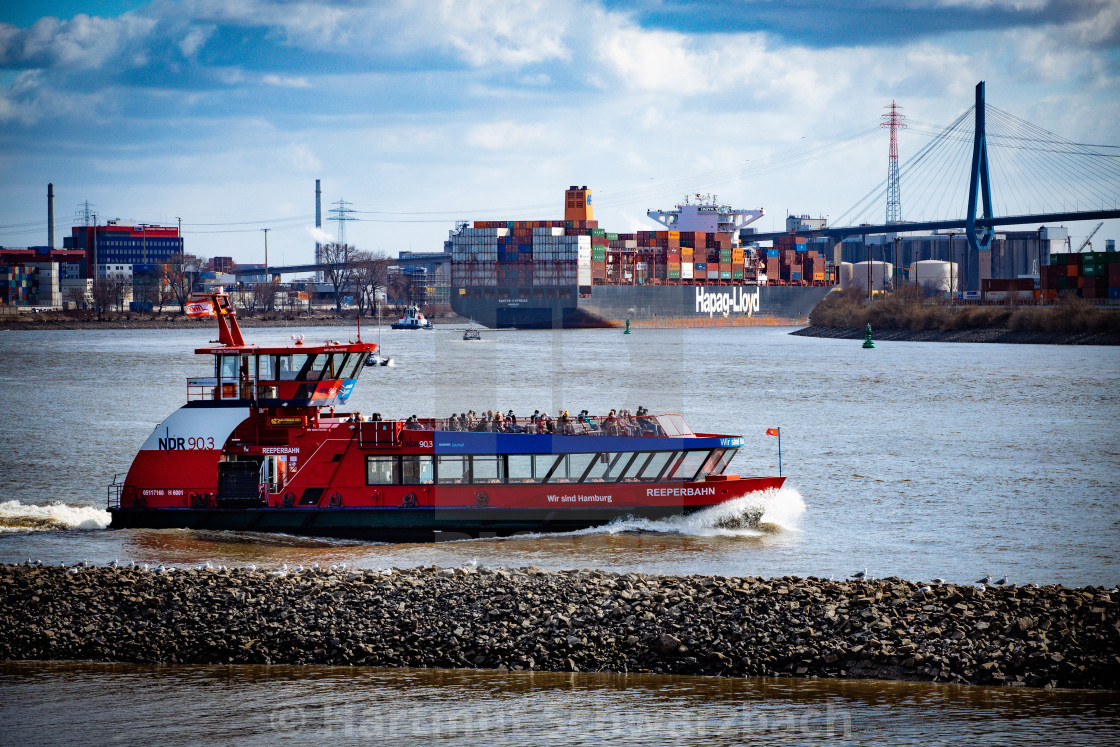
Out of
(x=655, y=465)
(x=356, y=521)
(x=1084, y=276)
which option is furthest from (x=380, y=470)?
(x=1084, y=276)

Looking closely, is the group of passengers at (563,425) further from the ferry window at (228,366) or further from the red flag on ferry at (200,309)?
the red flag on ferry at (200,309)

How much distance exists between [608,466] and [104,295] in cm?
13759

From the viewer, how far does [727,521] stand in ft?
73.8

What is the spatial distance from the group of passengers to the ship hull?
4186 inches

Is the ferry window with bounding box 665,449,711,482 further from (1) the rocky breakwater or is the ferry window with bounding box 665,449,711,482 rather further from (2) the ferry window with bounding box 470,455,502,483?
(1) the rocky breakwater

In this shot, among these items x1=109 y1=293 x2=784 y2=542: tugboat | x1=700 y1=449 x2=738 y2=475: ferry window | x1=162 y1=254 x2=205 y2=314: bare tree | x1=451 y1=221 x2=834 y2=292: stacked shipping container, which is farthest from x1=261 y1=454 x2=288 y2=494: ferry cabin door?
x1=162 y1=254 x2=205 y2=314: bare tree

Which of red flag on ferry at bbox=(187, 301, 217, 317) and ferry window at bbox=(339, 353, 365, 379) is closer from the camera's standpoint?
ferry window at bbox=(339, 353, 365, 379)

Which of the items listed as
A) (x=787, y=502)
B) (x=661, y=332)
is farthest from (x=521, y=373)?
(x=661, y=332)

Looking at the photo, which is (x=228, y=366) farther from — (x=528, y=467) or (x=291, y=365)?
(x=528, y=467)

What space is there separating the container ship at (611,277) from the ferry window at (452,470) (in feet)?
352

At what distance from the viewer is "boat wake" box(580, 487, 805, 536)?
22109 mm

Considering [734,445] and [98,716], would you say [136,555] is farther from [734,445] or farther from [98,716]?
[734,445]

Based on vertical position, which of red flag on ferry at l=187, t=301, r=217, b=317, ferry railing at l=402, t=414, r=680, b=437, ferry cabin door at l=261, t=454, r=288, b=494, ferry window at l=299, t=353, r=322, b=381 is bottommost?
ferry cabin door at l=261, t=454, r=288, b=494

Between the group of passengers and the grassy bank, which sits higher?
the grassy bank
